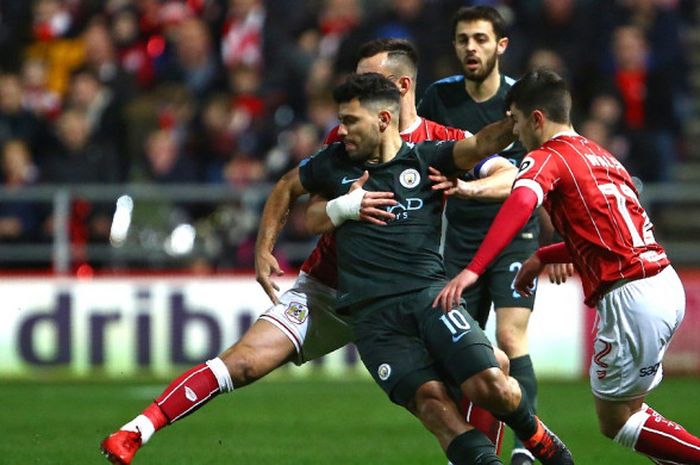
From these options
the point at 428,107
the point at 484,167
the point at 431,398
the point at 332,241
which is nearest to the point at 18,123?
the point at 428,107

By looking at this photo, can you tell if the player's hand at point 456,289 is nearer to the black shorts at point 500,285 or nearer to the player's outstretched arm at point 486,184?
the player's outstretched arm at point 486,184

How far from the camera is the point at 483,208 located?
9398 mm

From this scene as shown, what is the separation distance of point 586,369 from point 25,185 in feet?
20.5

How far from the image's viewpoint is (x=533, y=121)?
732cm

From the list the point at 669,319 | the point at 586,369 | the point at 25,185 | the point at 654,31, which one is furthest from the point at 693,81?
the point at 669,319

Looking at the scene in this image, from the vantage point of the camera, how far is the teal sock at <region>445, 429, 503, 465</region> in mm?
6913

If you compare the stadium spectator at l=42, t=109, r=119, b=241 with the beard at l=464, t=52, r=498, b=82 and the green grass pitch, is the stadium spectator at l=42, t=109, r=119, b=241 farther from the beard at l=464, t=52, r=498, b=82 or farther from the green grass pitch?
the beard at l=464, t=52, r=498, b=82

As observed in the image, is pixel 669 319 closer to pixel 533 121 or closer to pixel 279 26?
pixel 533 121

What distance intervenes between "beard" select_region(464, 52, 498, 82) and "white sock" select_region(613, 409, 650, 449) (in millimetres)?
2614

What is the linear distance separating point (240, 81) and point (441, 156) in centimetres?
1016

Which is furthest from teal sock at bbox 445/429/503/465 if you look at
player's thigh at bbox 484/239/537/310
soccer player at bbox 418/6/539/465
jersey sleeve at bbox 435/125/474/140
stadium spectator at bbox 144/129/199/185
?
stadium spectator at bbox 144/129/199/185

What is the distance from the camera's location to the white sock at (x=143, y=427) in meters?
7.50

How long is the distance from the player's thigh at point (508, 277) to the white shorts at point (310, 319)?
1.37m

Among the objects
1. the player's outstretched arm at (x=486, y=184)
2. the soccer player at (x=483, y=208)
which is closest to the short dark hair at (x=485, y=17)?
the soccer player at (x=483, y=208)
